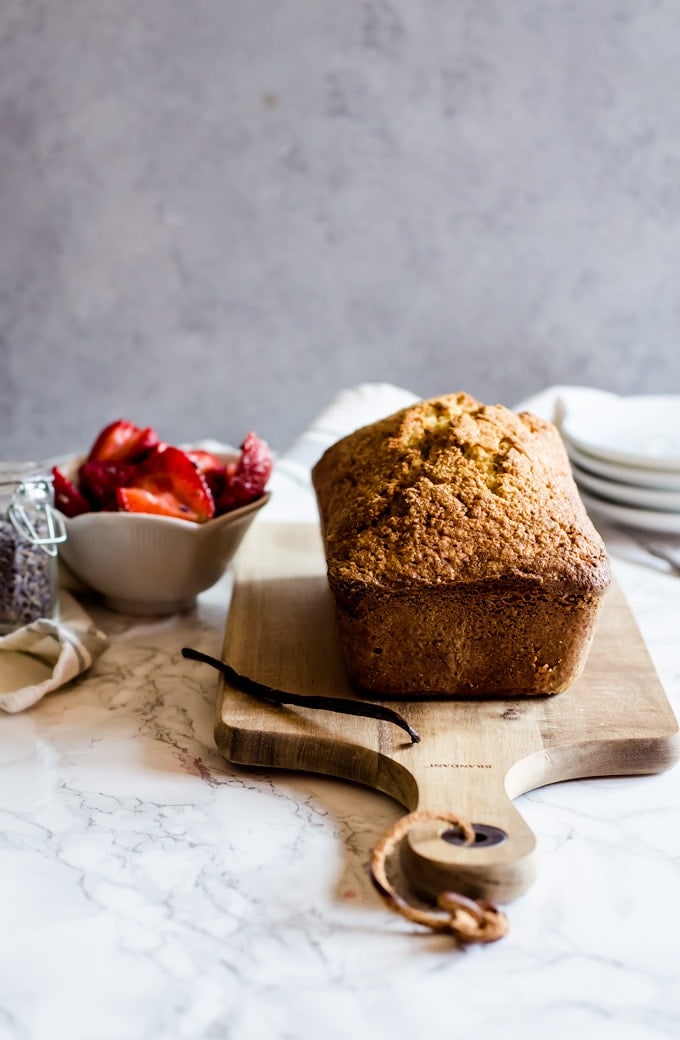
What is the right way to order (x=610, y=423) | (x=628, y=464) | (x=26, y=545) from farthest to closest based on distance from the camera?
(x=610, y=423)
(x=628, y=464)
(x=26, y=545)

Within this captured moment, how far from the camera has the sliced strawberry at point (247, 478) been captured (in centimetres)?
136

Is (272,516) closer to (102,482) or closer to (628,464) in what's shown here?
(102,482)

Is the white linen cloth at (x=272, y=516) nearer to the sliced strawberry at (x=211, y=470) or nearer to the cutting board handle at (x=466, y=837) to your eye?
the sliced strawberry at (x=211, y=470)

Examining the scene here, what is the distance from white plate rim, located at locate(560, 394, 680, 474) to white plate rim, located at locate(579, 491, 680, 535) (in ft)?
0.26

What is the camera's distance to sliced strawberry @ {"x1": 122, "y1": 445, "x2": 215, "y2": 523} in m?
1.33

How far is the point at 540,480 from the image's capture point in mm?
1178

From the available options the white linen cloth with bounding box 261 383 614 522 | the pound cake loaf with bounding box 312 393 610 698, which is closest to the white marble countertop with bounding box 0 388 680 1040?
the pound cake loaf with bounding box 312 393 610 698

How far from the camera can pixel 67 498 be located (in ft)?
4.39

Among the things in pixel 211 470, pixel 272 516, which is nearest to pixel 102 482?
pixel 211 470

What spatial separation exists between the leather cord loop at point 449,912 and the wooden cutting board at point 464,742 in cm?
2

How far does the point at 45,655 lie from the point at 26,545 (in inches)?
5.4

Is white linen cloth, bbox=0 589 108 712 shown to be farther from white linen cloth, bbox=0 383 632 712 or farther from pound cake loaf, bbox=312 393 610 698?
pound cake loaf, bbox=312 393 610 698

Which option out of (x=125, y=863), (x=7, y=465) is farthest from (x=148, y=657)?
(x=125, y=863)

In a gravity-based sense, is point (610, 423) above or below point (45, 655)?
above
